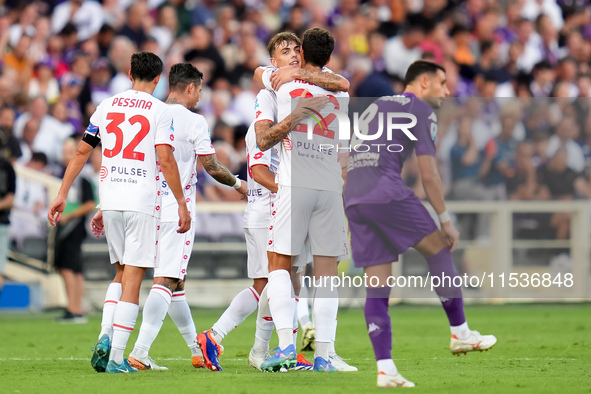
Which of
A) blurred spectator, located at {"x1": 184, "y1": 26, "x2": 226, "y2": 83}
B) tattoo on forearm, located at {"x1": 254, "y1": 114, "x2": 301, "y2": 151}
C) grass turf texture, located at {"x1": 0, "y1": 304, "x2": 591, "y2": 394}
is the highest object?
blurred spectator, located at {"x1": 184, "y1": 26, "x2": 226, "y2": 83}

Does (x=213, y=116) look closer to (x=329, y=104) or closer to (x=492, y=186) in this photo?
(x=492, y=186)

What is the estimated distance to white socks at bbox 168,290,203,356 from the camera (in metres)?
7.82

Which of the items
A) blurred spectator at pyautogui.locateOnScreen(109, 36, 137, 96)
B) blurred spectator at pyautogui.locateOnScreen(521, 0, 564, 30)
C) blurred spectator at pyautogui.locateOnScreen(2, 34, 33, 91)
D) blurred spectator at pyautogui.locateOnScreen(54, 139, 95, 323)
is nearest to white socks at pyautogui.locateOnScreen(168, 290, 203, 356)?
blurred spectator at pyautogui.locateOnScreen(54, 139, 95, 323)

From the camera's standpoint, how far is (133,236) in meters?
7.20

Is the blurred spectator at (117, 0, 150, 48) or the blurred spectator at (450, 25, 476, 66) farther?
the blurred spectator at (450, 25, 476, 66)

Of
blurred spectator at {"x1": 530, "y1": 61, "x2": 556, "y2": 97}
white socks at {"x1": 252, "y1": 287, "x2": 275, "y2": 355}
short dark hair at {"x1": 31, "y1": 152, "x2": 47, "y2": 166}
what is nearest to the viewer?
white socks at {"x1": 252, "y1": 287, "x2": 275, "y2": 355}

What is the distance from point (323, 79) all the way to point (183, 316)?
2275 millimetres

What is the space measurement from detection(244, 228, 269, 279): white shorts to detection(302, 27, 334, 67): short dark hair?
147cm

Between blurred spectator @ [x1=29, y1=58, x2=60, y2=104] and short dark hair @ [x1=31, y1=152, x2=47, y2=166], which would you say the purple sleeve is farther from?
blurred spectator @ [x1=29, y1=58, x2=60, y2=104]

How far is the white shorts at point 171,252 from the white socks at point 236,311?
0.48 metres

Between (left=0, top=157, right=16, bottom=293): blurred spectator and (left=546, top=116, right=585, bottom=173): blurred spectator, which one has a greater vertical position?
(left=546, top=116, right=585, bottom=173): blurred spectator

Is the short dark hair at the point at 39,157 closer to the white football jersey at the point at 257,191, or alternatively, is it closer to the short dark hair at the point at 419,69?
the white football jersey at the point at 257,191

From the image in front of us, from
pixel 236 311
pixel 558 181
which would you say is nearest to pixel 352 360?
pixel 236 311

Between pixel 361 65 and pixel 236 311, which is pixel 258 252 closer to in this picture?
pixel 236 311
